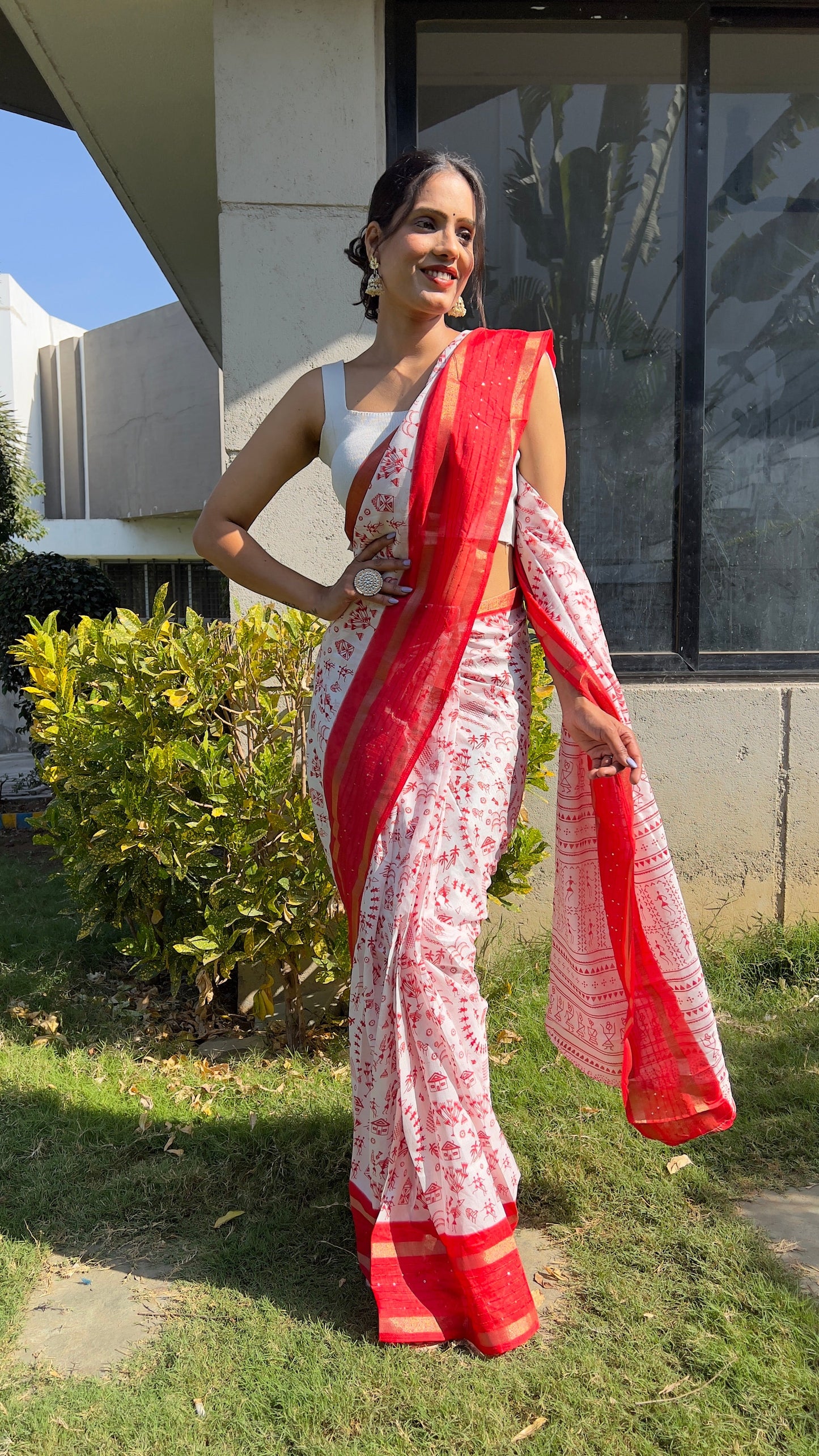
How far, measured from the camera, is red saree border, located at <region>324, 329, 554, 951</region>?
1.93 meters

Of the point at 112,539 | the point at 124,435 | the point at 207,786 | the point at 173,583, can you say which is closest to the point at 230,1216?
the point at 207,786

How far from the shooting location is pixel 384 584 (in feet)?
6.41

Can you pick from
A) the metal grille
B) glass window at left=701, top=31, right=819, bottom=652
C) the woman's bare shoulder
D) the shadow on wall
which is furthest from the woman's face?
the metal grille

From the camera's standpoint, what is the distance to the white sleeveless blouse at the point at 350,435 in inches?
78.3

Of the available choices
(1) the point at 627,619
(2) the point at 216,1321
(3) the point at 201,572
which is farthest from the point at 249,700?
(3) the point at 201,572

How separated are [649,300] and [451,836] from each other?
260 cm

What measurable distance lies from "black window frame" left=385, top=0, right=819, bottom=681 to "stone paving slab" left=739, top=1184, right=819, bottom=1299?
1887 mm

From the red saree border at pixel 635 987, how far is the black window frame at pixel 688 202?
1782 millimetres

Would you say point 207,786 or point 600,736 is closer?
point 600,736

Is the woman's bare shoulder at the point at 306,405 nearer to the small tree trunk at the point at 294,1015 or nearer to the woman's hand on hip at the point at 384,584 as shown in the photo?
the woman's hand on hip at the point at 384,584

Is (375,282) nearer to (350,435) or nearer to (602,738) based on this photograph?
(350,435)

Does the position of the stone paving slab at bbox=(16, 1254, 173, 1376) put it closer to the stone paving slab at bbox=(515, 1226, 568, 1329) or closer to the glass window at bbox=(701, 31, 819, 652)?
the stone paving slab at bbox=(515, 1226, 568, 1329)

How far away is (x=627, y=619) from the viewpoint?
3848mm

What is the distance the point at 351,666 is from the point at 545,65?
2.73 m
